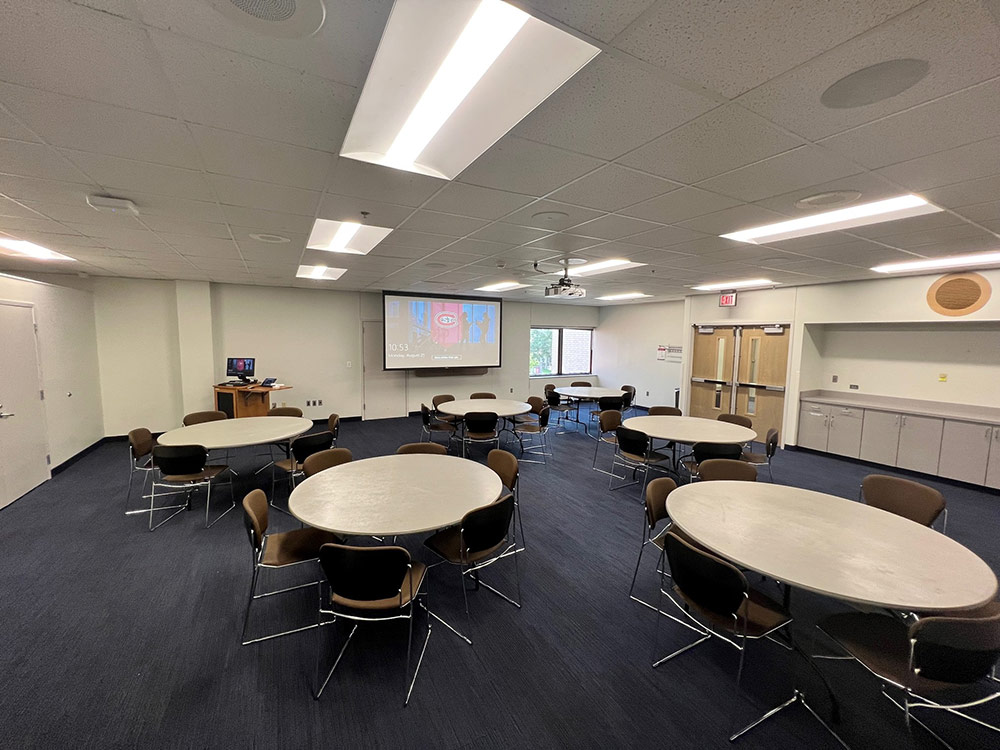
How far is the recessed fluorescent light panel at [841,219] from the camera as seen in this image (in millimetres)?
2787

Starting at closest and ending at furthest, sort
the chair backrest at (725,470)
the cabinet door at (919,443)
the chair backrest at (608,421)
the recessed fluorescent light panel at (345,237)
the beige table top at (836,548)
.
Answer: the beige table top at (836,548), the chair backrest at (725,470), the recessed fluorescent light panel at (345,237), the cabinet door at (919,443), the chair backrest at (608,421)

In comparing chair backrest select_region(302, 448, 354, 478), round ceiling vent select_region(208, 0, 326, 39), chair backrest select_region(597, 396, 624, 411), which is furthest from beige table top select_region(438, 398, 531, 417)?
round ceiling vent select_region(208, 0, 326, 39)

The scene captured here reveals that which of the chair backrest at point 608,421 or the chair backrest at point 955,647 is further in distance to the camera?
the chair backrest at point 608,421

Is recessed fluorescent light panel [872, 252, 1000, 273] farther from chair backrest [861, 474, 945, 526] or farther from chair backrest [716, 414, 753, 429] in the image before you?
chair backrest [861, 474, 945, 526]

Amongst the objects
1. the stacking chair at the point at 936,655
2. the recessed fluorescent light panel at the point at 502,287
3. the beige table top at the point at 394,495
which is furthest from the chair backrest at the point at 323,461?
the recessed fluorescent light panel at the point at 502,287

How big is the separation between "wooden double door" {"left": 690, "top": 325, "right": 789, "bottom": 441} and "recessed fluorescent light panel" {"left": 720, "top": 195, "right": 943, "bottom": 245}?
4017 mm

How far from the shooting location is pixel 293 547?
263 cm

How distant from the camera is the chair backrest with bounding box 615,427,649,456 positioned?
4406 millimetres

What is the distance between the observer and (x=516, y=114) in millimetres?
1722

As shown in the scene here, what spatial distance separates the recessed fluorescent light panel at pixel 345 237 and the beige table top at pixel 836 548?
3.51 meters

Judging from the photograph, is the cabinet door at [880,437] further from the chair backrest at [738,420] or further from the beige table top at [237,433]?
the beige table top at [237,433]

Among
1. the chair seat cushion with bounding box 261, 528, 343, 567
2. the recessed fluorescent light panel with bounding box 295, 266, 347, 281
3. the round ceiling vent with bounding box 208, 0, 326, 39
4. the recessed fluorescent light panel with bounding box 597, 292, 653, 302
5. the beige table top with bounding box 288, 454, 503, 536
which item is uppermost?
the recessed fluorescent light panel with bounding box 597, 292, 653, 302

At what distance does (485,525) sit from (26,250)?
612 centimetres

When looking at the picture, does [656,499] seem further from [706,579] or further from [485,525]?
[485,525]
